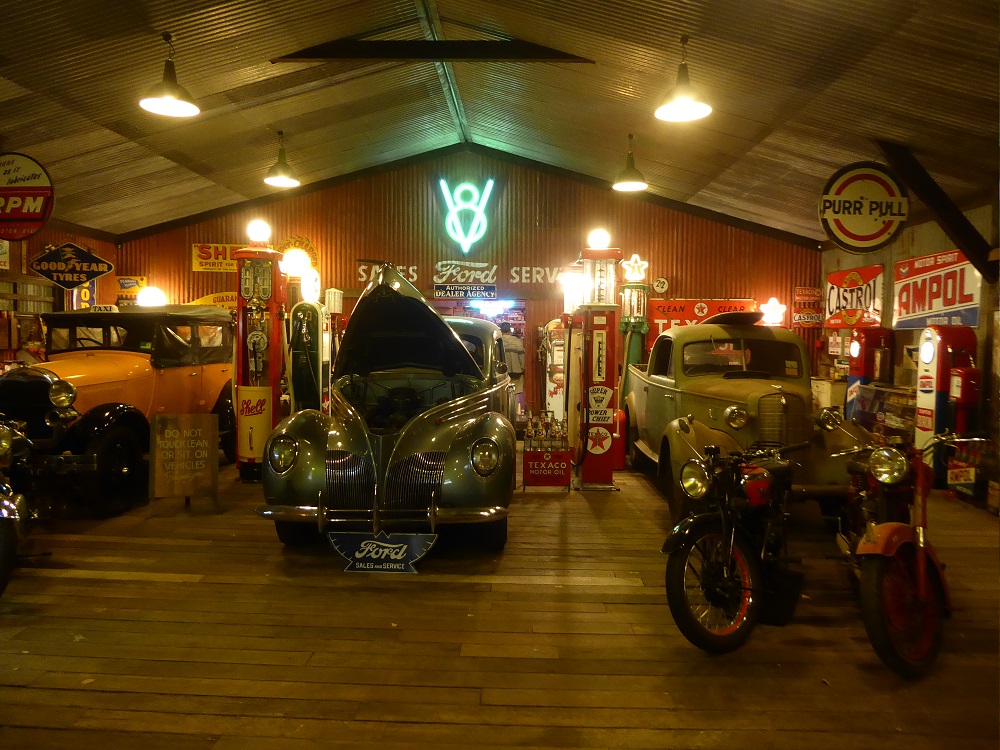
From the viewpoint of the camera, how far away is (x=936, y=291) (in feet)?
28.2

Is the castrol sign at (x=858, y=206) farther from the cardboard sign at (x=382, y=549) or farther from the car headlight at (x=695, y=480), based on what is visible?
the cardboard sign at (x=382, y=549)

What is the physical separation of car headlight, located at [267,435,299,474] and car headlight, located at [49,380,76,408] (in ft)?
6.49

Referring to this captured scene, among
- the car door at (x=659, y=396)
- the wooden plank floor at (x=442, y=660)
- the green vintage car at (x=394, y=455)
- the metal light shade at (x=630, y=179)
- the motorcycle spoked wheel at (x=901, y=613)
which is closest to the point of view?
the wooden plank floor at (x=442, y=660)

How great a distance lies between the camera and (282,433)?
489 cm

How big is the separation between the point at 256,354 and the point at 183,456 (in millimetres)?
1711

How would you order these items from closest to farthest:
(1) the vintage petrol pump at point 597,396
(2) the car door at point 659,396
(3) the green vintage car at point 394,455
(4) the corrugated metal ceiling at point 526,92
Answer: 1. (3) the green vintage car at point 394,455
2. (4) the corrugated metal ceiling at point 526,92
3. (2) the car door at point 659,396
4. (1) the vintage petrol pump at point 597,396

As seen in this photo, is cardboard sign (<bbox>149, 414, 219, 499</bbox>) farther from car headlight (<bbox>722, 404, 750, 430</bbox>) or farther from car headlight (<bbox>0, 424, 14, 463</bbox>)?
car headlight (<bbox>722, 404, 750, 430</bbox>)

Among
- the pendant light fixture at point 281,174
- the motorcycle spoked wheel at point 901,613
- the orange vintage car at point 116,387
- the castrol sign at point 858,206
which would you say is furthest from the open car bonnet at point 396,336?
the pendant light fixture at point 281,174

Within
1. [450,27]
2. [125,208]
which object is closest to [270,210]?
[125,208]

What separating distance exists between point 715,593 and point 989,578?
2.64 m

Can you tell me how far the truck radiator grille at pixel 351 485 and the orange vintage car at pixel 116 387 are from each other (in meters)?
2.44

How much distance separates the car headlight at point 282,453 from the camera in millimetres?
4699

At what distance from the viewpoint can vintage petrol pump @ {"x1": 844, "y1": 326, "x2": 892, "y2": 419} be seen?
9266mm

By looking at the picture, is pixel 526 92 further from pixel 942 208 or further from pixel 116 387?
pixel 116 387
